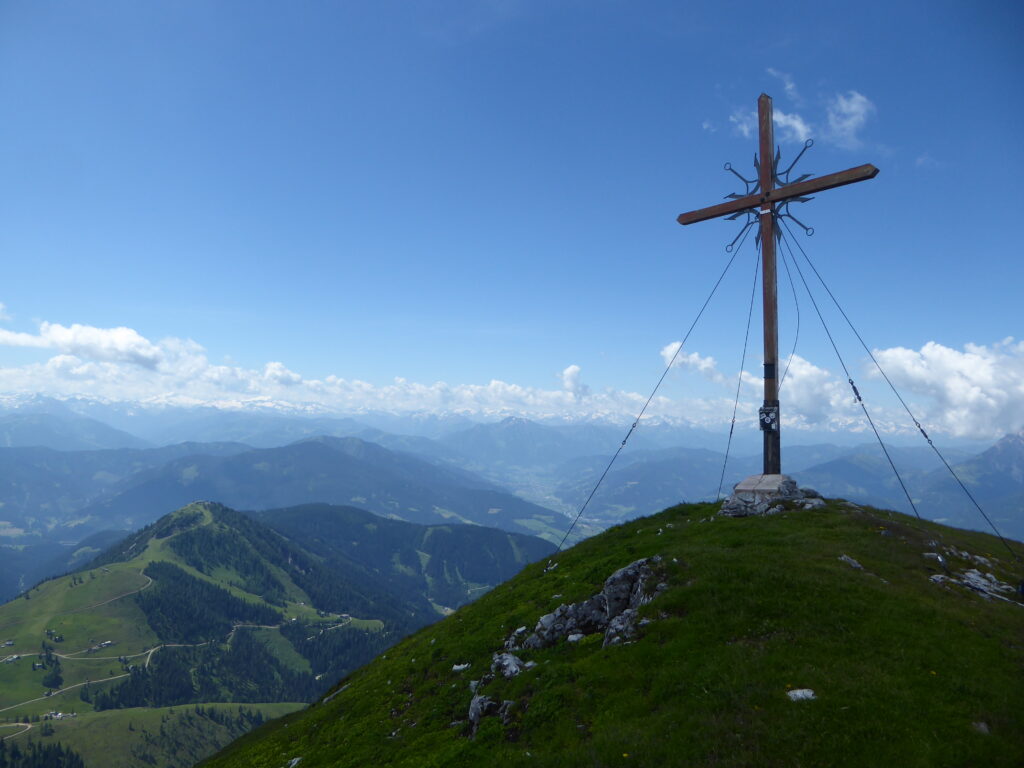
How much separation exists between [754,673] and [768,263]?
886 inches

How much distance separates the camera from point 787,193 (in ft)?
92.0

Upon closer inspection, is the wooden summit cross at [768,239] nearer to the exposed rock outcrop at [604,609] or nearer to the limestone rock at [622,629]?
the exposed rock outcrop at [604,609]

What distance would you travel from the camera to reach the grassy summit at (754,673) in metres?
11.6

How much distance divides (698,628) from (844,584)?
5.49 metres

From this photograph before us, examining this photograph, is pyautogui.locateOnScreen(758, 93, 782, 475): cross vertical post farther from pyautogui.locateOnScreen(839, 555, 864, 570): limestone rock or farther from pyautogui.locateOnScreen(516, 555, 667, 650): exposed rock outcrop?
pyautogui.locateOnScreen(516, 555, 667, 650): exposed rock outcrop

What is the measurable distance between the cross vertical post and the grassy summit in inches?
262

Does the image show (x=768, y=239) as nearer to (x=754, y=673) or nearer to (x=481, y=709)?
(x=754, y=673)

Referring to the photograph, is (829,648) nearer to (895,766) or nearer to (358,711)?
(895,766)

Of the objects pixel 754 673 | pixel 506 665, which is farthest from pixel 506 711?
pixel 754 673

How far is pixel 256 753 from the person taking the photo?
98.3 ft

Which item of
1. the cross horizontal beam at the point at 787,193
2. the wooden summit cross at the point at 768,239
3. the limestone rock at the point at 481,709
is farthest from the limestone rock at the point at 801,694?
the cross horizontal beam at the point at 787,193

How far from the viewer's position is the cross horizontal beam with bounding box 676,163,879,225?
25062mm

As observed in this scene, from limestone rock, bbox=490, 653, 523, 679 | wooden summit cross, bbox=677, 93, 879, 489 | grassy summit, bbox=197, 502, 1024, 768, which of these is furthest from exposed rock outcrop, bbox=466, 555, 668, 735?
wooden summit cross, bbox=677, 93, 879, 489

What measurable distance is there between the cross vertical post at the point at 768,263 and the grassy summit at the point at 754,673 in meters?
6.66
